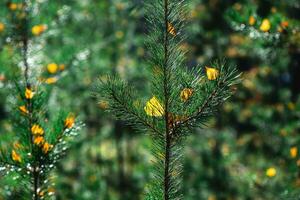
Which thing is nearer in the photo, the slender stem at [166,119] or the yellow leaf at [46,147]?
the slender stem at [166,119]

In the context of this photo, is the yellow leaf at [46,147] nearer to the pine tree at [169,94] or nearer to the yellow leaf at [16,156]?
the yellow leaf at [16,156]

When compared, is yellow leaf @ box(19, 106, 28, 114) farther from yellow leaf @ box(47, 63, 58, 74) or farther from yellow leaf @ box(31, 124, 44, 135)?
yellow leaf @ box(47, 63, 58, 74)

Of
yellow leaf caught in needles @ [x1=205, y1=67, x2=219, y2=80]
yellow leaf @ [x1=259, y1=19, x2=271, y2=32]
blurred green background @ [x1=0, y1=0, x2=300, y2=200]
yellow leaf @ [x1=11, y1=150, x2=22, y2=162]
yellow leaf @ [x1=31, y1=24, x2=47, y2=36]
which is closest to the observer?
yellow leaf caught in needles @ [x1=205, y1=67, x2=219, y2=80]

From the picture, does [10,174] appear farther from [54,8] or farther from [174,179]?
[54,8]

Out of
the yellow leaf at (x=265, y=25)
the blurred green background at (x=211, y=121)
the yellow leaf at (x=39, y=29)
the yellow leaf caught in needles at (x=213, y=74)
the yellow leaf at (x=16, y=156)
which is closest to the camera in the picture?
the yellow leaf caught in needles at (x=213, y=74)

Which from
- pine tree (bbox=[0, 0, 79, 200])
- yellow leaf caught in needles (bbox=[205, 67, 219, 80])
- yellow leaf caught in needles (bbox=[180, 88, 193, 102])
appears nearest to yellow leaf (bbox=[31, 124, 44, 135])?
pine tree (bbox=[0, 0, 79, 200])

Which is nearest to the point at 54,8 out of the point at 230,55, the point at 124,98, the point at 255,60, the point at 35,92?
the point at 35,92

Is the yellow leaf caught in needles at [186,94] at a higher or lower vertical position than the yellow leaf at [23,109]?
lower

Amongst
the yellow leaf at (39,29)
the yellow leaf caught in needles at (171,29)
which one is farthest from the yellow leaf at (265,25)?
the yellow leaf at (39,29)
